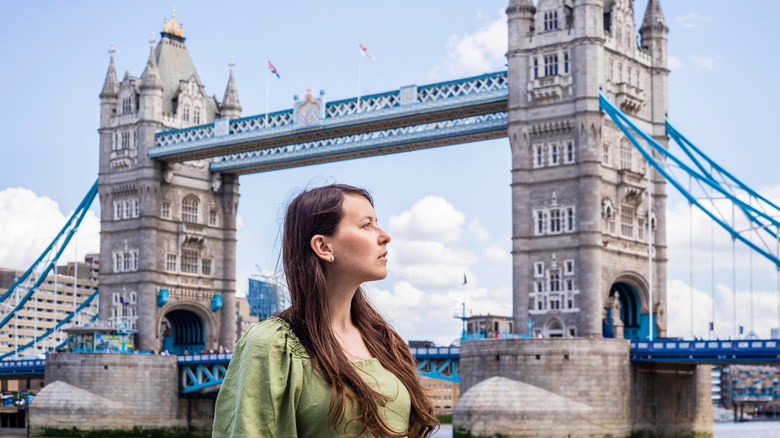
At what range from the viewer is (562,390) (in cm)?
4262

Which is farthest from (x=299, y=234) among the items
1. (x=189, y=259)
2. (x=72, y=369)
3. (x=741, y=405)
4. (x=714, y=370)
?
(x=714, y=370)

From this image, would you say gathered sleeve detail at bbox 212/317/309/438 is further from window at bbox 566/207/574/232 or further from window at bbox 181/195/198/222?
window at bbox 181/195/198/222

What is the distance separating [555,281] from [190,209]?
24.4 m

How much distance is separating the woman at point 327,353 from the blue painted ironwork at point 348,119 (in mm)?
46279

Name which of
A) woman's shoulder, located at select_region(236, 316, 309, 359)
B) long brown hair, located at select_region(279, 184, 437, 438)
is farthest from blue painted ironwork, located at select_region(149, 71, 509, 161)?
woman's shoulder, located at select_region(236, 316, 309, 359)

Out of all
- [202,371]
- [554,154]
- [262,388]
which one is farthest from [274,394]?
[202,371]

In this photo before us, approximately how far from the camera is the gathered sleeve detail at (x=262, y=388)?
11.9 feet

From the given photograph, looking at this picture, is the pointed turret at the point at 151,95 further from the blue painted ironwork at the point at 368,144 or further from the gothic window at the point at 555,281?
the gothic window at the point at 555,281

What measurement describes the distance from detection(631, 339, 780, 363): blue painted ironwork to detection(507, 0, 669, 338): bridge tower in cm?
261

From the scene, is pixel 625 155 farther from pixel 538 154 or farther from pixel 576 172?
pixel 538 154

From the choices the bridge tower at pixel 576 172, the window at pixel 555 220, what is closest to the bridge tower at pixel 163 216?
the bridge tower at pixel 576 172

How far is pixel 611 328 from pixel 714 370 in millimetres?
142358

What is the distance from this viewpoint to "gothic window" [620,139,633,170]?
49103mm

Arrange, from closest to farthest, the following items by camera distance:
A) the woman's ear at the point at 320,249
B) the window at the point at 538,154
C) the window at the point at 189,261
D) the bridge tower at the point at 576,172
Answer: the woman's ear at the point at 320,249
the bridge tower at the point at 576,172
the window at the point at 538,154
the window at the point at 189,261
